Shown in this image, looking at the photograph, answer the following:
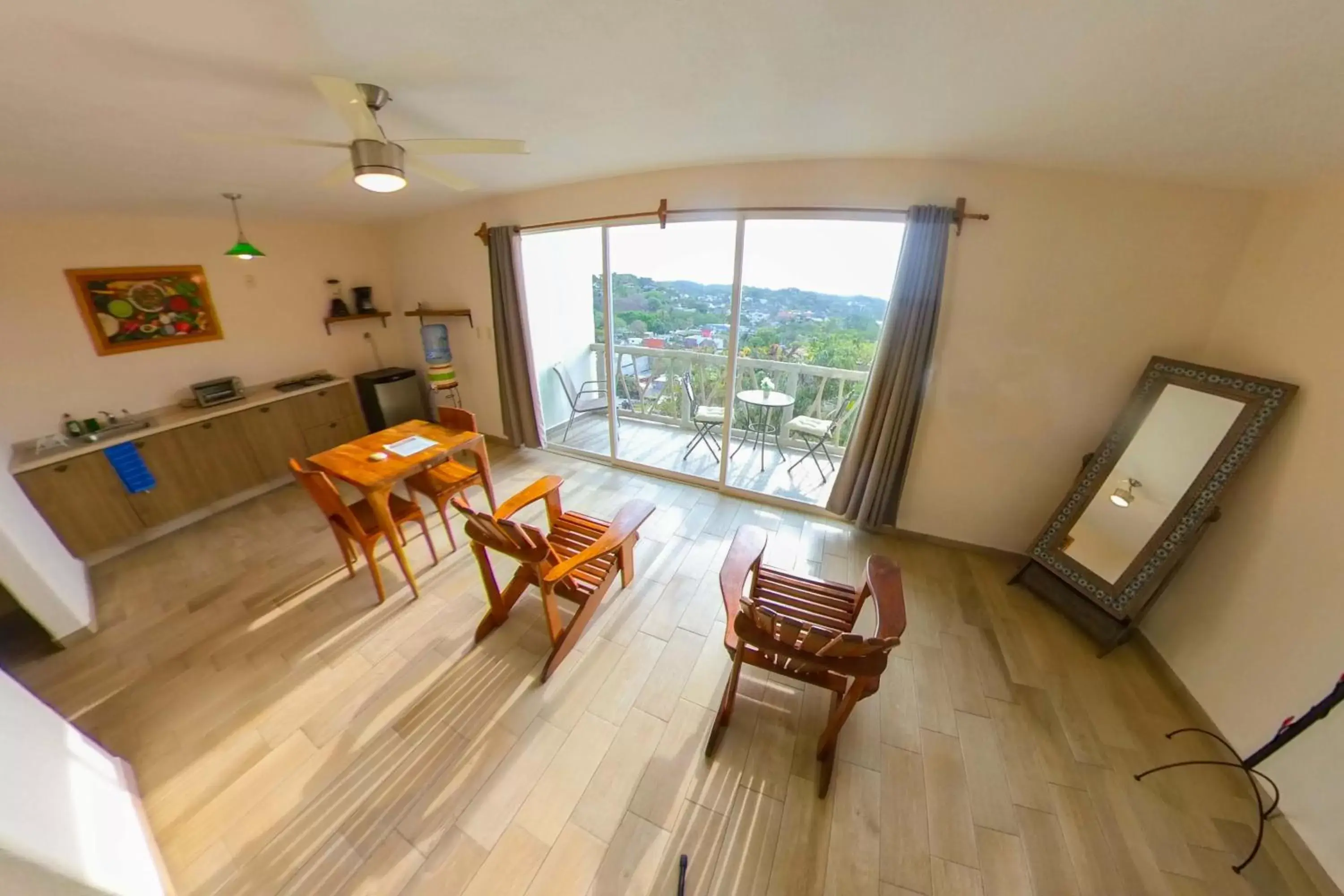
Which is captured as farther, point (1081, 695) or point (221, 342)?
point (221, 342)

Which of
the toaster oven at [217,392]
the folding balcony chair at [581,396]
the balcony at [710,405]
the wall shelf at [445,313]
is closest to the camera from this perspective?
the toaster oven at [217,392]

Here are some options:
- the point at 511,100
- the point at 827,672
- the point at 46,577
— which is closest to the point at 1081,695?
the point at 827,672

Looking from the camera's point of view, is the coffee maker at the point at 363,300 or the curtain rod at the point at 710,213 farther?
the coffee maker at the point at 363,300

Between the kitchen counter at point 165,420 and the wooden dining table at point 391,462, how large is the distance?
1.38 metres

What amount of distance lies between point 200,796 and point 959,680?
2.93 m

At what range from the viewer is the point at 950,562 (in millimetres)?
2471

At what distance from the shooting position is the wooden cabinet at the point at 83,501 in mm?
2260

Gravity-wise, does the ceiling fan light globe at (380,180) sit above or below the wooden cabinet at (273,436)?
above

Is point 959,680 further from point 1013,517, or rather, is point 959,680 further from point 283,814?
point 283,814

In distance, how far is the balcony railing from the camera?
3.49 meters

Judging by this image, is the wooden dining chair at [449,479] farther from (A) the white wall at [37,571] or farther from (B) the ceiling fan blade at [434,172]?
(A) the white wall at [37,571]

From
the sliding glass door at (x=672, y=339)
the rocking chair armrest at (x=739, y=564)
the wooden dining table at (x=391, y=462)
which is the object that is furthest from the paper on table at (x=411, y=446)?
the rocking chair armrest at (x=739, y=564)

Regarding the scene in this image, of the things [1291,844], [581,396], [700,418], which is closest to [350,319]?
[581,396]

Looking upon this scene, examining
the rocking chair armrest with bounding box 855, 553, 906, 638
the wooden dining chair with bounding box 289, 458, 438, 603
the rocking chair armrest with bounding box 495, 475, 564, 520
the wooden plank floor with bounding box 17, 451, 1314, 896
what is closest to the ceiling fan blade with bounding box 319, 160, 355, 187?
the wooden dining chair with bounding box 289, 458, 438, 603
